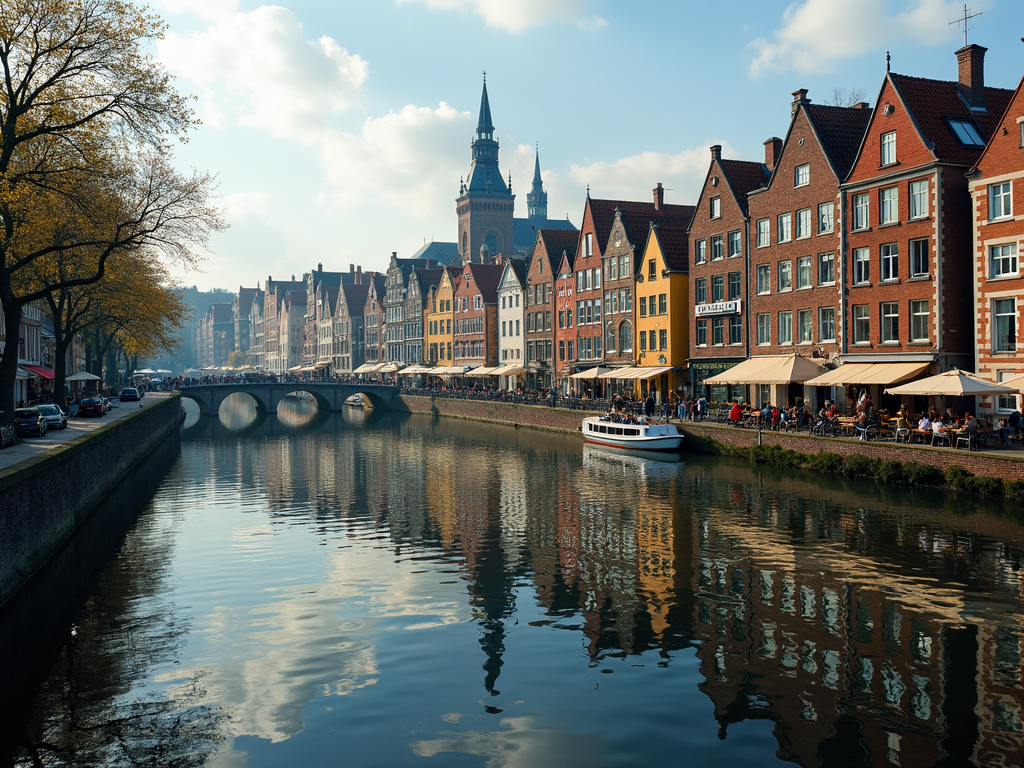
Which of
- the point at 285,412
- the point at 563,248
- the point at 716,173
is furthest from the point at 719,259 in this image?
the point at 285,412

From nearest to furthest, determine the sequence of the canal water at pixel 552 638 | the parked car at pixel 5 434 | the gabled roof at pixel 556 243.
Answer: the canal water at pixel 552 638 < the parked car at pixel 5 434 < the gabled roof at pixel 556 243

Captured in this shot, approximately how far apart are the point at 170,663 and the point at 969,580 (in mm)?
18130

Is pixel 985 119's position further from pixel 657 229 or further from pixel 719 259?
pixel 657 229

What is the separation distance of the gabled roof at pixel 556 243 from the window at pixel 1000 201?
48.5 metres

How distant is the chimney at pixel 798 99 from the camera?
50.5 meters

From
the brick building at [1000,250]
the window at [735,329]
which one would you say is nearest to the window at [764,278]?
the window at [735,329]

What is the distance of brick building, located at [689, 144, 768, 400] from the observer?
5616cm

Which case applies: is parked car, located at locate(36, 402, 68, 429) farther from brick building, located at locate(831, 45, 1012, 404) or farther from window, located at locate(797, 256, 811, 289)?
window, located at locate(797, 256, 811, 289)

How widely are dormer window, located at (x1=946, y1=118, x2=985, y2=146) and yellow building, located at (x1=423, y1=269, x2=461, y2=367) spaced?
73483 mm

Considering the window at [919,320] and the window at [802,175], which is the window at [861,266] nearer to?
the window at [919,320]

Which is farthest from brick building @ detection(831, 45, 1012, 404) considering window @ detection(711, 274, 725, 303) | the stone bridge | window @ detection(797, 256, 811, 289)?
the stone bridge

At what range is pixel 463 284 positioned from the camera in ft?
354

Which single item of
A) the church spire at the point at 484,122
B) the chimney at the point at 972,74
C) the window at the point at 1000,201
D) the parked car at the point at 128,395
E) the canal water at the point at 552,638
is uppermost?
the church spire at the point at 484,122

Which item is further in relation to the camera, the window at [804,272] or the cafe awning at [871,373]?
the window at [804,272]
